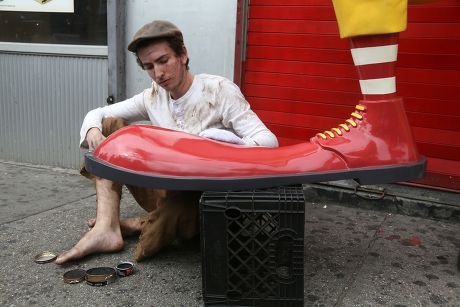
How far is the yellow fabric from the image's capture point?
176 centimetres

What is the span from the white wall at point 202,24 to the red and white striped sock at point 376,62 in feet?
5.84

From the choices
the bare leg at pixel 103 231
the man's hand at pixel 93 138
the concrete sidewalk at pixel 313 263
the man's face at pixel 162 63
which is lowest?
the concrete sidewalk at pixel 313 263

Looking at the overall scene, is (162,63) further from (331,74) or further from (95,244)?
(331,74)

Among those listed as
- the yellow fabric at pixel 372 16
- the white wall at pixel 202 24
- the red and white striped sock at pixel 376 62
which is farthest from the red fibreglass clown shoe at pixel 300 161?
the white wall at pixel 202 24

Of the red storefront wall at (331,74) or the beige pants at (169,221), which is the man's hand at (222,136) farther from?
the red storefront wall at (331,74)

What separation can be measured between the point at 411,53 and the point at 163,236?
1901mm

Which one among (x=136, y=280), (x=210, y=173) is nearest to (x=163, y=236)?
(x=136, y=280)

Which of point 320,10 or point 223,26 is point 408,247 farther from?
point 223,26

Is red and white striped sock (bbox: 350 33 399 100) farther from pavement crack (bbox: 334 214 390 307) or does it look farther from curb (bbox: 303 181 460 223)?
curb (bbox: 303 181 460 223)

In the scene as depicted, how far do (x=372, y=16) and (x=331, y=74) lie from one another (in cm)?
150

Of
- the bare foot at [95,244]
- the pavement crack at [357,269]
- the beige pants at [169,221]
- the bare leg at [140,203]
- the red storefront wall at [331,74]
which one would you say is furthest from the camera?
the red storefront wall at [331,74]

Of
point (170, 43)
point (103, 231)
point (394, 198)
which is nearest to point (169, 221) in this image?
point (103, 231)

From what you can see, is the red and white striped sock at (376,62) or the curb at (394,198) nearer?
the red and white striped sock at (376,62)

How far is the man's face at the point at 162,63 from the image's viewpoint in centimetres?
227
